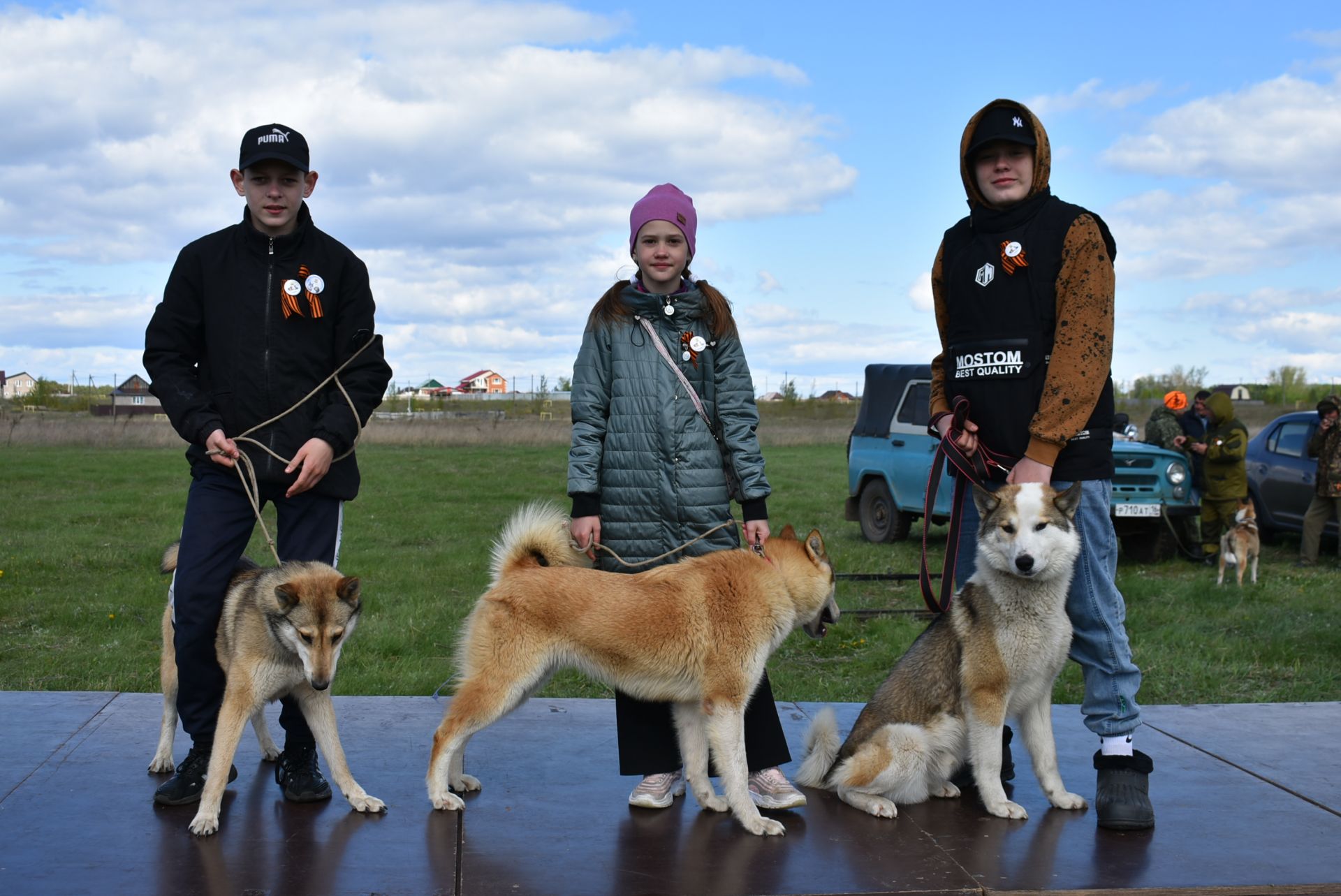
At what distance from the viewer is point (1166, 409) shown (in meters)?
14.3

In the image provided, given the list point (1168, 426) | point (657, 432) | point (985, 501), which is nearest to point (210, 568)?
point (657, 432)

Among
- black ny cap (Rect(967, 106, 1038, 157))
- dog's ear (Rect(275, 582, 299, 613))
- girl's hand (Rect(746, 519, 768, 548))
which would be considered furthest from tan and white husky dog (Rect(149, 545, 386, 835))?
black ny cap (Rect(967, 106, 1038, 157))

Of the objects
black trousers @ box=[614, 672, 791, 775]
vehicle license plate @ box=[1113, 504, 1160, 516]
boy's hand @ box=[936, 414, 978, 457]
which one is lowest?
black trousers @ box=[614, 672, 791, 775]

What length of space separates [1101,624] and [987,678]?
1.49 ft

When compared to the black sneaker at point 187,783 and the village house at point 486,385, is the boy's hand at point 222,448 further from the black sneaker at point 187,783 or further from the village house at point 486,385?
the village house at point 486,385

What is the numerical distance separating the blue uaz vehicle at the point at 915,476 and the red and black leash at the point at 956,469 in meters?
7.53

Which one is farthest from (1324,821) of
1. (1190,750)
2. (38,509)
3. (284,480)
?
(38,509)

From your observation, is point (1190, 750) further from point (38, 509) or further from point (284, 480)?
point (38, 509)

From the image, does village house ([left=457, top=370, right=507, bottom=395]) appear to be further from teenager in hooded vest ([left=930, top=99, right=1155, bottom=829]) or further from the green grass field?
teenager in hooded vest ([left=930, top=99, right=1155, bottom=829])

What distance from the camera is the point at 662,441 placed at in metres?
4.11

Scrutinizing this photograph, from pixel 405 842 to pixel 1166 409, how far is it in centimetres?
1301

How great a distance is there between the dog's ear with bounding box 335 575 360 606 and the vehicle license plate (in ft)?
33.3

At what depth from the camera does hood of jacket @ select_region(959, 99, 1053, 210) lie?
385cm

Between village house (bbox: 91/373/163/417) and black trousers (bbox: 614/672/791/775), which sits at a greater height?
village house (bbox: 91/373/163/417)
